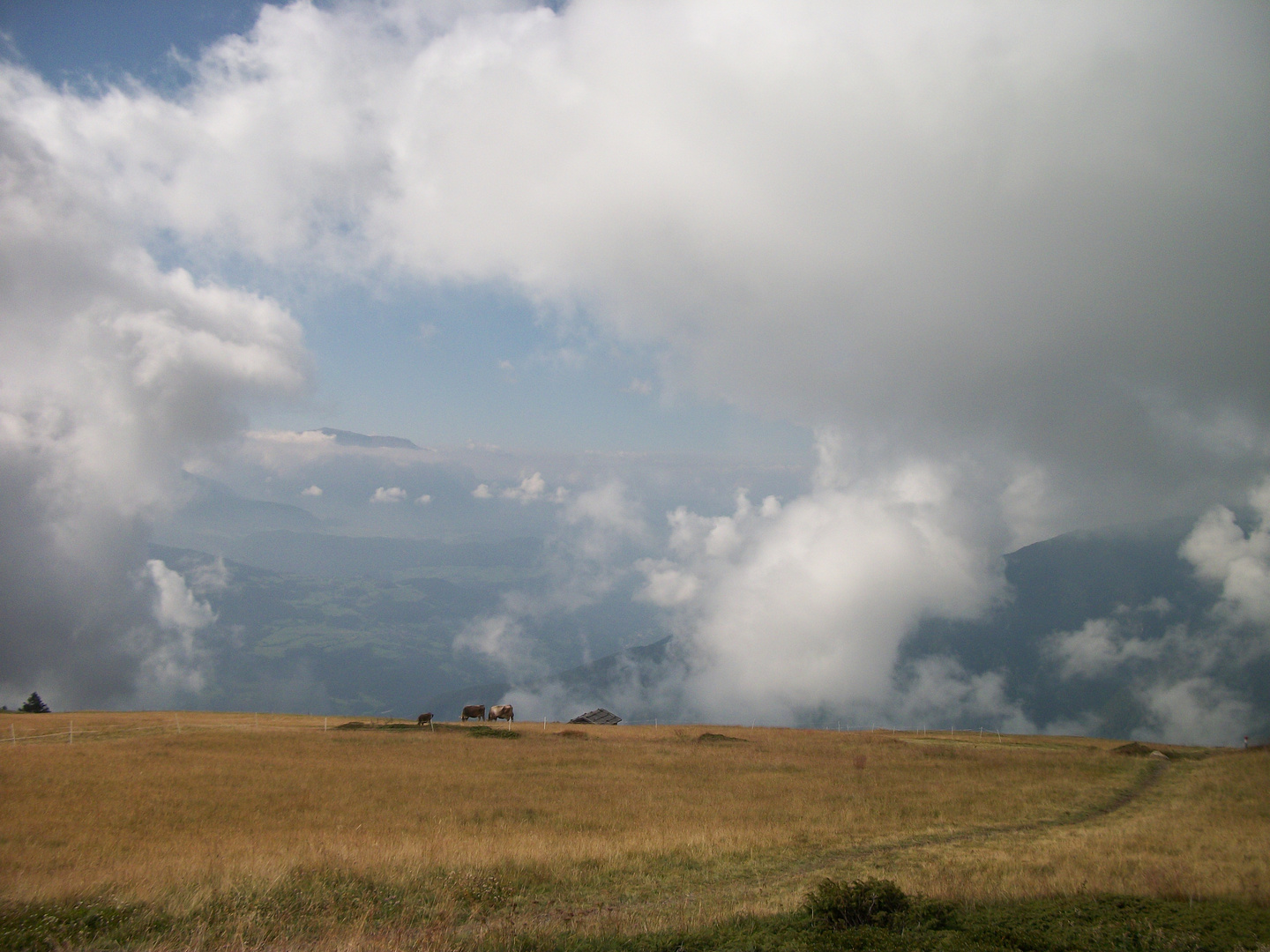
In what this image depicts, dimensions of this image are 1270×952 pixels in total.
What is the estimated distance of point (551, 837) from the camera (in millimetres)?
19891

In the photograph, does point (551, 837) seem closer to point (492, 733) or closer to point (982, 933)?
point (982, 933)

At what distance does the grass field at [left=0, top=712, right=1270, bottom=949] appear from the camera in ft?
37.9

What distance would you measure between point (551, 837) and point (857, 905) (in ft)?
38.5

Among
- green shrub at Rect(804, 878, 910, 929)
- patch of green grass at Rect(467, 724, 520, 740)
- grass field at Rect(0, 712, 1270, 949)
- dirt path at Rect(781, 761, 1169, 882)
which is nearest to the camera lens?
green shrub at Rect(804, 878, 910, 929)

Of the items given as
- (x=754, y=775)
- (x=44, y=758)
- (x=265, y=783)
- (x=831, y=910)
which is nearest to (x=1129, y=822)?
(x=754, y=775)

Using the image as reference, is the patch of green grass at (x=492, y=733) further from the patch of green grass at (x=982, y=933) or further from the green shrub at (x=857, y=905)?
the patch of green grass at (x=982, y=933)

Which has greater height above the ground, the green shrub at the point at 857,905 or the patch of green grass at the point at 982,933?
the green shrub at the point at 857,905

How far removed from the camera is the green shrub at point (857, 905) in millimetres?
10281

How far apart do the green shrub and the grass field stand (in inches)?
34.0

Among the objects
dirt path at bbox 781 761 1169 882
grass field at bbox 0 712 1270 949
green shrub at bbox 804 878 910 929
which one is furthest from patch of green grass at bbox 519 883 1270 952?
dirt path at bbox 781 761 1169 882

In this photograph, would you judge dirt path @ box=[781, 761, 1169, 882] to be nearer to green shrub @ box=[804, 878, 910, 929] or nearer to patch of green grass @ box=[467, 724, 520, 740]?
green shrub @ box=[804, 878, 910, 929]

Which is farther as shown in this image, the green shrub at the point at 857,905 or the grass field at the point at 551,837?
the grass field at the point at 551,837

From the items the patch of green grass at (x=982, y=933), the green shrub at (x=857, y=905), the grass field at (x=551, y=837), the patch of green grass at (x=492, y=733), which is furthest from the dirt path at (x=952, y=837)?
the patch of green grass at (x=492, y=733)

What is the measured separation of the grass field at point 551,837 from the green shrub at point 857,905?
2.83ft
